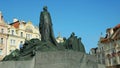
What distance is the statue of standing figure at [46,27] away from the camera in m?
16.6

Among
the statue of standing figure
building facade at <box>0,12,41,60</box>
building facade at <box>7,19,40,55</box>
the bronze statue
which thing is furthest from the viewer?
Result: building facade at <box>7,19,40,55</box>

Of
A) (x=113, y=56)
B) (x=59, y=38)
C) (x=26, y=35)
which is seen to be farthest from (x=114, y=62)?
(x=26, y=35)

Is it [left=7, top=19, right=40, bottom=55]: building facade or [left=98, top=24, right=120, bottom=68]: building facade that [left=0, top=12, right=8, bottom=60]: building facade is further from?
[left=98, top=24, right=120, bottom=68]: building facade

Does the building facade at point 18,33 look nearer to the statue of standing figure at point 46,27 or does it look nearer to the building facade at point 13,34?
the building facade at point 13,34

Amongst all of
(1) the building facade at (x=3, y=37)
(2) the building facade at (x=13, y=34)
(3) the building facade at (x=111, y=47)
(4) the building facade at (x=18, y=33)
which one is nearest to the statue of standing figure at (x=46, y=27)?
(2) the building facade at (x=13, y=34)

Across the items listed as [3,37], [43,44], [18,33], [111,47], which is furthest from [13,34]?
[43,44]

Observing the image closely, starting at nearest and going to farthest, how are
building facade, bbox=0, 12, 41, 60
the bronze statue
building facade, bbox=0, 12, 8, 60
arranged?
1. the bronze statue
2. building facade, bbox=0, 12, 8, 60
3. building facade, bbox=0, 12, 41, 60

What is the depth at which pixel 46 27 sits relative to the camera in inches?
663

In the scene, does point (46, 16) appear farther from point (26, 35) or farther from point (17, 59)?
point (26, 35)

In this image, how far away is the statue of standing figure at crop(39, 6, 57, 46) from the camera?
16.6 metres

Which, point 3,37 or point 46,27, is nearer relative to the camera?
point 46,27

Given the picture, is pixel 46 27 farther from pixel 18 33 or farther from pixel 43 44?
pixel 18 33

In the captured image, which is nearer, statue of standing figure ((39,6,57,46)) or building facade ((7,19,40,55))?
statue of standing figure ((39,6,57,46))

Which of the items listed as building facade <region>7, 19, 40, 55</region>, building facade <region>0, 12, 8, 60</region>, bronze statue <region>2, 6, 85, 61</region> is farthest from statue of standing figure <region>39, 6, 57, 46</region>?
building facade <region>7, 19, 40, 55</region>
